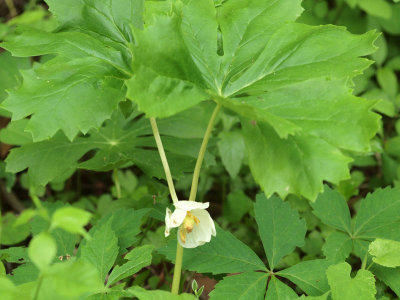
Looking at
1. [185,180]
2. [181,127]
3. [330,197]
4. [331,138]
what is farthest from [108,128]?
[331,138]

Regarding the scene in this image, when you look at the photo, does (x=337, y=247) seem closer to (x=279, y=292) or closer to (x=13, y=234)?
(x=279, y=292)

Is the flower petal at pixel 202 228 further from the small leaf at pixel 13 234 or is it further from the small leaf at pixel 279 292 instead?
the small leaf at pixel 13 234

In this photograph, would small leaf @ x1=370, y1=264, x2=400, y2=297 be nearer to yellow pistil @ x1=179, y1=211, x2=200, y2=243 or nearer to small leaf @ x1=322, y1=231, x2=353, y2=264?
small leaf @ x1=322, y1=231, x2=353, y2=264

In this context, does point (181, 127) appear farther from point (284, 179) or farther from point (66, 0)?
point (284, 179)

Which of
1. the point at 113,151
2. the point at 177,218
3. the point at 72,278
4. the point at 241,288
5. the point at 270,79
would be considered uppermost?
the point at 270,79

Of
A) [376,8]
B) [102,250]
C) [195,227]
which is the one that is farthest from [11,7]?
[195,227]
